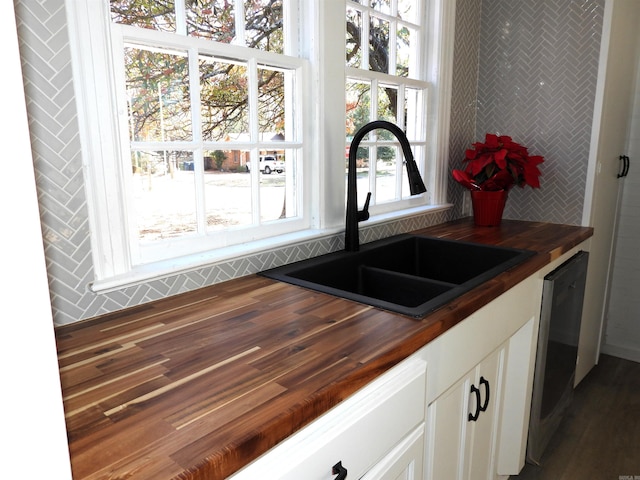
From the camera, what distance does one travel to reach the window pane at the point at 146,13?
109 centimetres

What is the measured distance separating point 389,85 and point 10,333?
1.86 meters

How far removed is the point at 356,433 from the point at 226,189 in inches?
32.6

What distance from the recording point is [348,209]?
162cm

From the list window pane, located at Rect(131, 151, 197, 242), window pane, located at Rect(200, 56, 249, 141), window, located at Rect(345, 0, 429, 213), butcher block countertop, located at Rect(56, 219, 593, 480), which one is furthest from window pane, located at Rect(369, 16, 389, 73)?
butcher block countertop, located at Rect(56, 219, 593, 480)

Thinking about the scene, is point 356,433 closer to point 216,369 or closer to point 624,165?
point 216,369

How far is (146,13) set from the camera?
1.14 metres

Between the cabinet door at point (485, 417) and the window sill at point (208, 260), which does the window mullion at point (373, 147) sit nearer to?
the window sill at point (208, 260)

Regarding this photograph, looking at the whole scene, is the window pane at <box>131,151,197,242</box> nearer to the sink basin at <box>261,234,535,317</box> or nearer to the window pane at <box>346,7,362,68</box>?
the sink basin at <box>261,234,535,317</box>

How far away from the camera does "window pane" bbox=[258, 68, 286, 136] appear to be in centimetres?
146

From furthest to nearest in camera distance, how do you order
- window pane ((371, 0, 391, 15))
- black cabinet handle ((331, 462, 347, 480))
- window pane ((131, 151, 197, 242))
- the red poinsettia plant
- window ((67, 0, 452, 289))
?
1. the red poinsettia plant
2. window pane ((371, 0, 391, 15))
3. window pane ((131, 151, 197, 242))
4. window ((67, 0, 452, 289))
5. black cabinet handle ((331, 462, 347, 480))

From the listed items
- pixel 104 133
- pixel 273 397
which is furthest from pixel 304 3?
pixel 273 397

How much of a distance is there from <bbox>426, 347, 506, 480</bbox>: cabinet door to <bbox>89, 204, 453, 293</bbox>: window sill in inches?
25.4

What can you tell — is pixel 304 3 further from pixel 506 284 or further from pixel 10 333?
pixel 10 333

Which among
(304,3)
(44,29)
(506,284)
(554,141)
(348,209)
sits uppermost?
(304,3)
